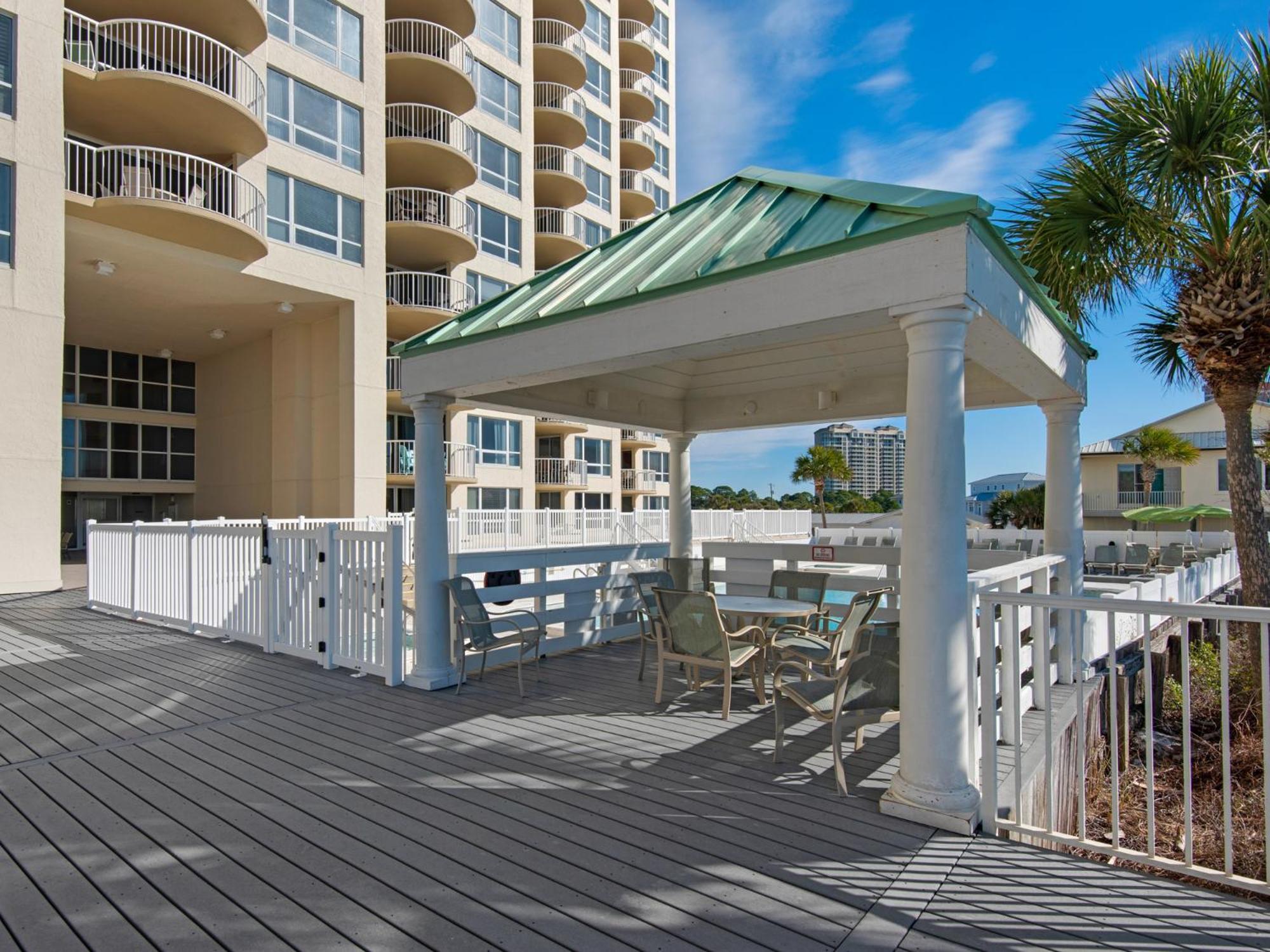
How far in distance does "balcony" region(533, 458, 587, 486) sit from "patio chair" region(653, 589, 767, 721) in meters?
23.3

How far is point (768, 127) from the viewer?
23.4 metres

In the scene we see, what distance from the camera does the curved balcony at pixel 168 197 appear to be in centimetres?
1386

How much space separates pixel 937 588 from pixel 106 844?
13.8ft

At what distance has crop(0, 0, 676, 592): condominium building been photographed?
41.7 ft

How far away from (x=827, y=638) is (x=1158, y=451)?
29682mm

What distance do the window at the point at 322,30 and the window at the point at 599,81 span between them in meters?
14.4

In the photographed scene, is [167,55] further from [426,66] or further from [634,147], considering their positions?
[634,147]

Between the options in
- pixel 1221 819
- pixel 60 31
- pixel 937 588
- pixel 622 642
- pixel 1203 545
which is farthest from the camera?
pixel 1203 545

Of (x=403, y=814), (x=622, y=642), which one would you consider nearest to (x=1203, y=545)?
(x=622, y=642)

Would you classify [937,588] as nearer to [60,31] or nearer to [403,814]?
[403,814]

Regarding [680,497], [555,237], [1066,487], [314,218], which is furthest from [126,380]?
[1066,487]

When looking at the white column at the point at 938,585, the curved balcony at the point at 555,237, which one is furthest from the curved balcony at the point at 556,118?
the white column at the point at 938,585

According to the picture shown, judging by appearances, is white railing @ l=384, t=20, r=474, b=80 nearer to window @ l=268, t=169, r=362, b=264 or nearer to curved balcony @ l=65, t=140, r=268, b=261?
window @ l=268, t=169, r=362, b=264

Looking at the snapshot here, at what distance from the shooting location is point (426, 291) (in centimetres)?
2156
